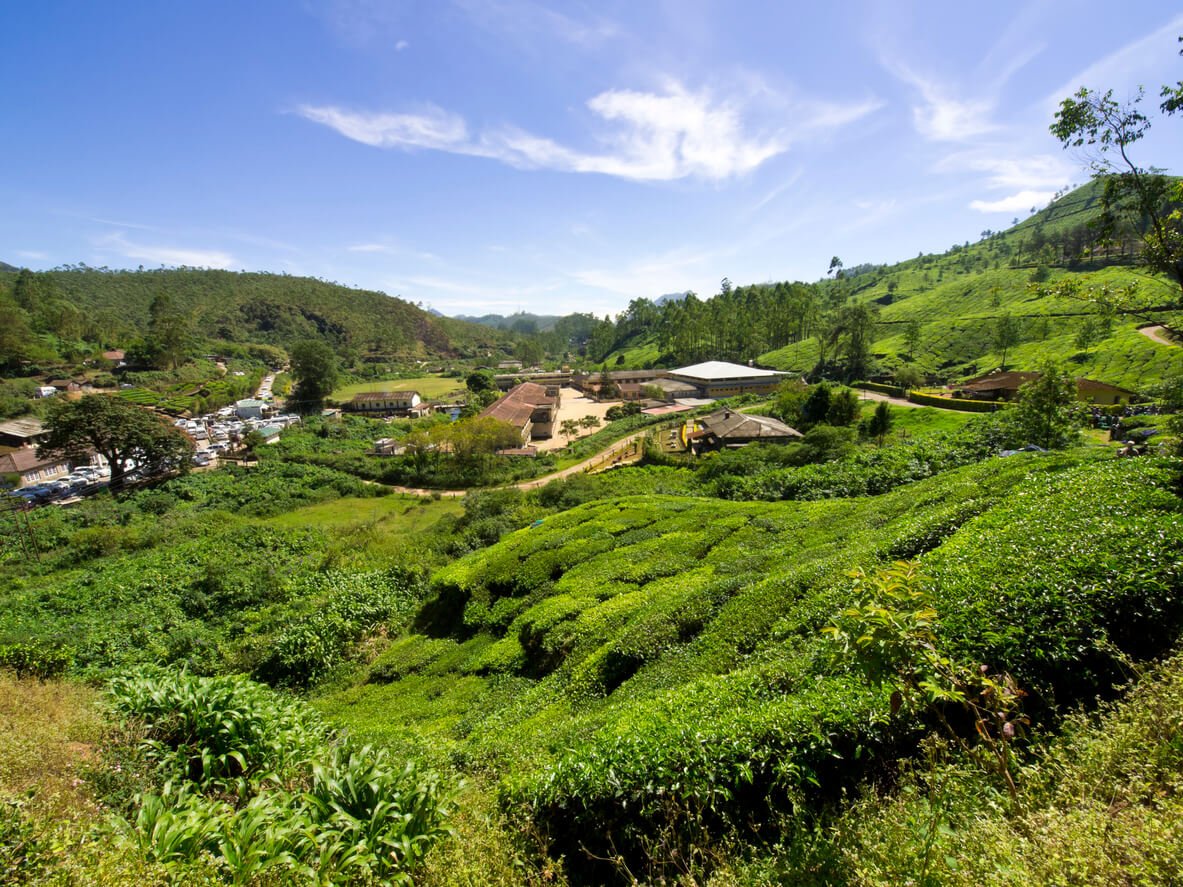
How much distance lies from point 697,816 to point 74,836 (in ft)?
15.0

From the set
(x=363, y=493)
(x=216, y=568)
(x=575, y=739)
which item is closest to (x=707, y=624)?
(x=575, y=739)

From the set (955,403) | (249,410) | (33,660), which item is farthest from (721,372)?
(33,660)

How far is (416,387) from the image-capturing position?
88.7m

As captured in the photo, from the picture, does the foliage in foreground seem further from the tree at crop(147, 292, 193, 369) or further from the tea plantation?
the tree at crop(147, 292, 193, 369)

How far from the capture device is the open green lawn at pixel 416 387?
79875 mm

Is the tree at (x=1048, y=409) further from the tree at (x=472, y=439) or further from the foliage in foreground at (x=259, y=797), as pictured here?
the tree at (x=472, y=439)

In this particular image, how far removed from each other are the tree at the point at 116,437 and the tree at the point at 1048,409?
174 ft

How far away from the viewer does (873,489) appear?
18.6m

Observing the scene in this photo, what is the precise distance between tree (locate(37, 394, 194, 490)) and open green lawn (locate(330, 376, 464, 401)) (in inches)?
1427

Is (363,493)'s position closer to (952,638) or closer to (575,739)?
(575,739)

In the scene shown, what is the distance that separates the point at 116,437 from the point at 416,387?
53966 mm

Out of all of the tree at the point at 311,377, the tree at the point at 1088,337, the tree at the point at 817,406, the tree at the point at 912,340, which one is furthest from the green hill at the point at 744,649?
the tree at the point at 311,377

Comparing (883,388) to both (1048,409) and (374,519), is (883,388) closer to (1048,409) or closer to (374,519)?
(1048,409)

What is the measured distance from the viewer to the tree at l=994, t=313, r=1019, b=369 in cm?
5422
